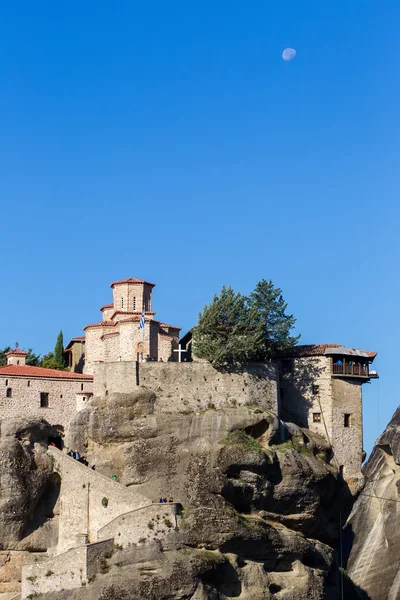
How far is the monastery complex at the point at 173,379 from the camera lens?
77375 mm

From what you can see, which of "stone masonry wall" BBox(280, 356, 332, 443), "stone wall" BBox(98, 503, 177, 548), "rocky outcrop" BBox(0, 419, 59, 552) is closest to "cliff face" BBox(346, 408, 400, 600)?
"stone masonry wall" BBox(280, 356, 332, 443)

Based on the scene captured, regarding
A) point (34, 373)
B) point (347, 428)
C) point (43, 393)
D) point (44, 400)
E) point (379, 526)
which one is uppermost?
point (34, 373)

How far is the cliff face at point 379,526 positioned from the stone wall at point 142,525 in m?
23.6

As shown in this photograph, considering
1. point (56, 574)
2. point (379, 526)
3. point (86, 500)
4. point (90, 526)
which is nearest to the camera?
point (56, 574)

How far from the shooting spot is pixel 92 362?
84.9 metres

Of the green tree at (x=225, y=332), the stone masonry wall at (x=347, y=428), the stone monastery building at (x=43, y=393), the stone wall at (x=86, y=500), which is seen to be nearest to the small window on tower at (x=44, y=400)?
the stone monastery building at (x=43, y=393)

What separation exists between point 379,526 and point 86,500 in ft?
83.0

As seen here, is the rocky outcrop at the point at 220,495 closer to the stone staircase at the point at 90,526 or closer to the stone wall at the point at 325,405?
the stone staircase at the point at 90,526

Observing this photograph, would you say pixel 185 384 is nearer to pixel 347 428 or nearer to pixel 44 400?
pixel 44 400

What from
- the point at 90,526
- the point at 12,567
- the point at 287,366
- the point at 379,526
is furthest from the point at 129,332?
the point at 379,526

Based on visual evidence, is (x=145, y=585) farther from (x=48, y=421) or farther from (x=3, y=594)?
(x=48, y=421)

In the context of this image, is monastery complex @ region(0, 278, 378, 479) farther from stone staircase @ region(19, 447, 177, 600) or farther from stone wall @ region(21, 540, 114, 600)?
stone wall @ region(21, 540, 114, 600)

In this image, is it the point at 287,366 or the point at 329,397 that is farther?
the point at 287,366

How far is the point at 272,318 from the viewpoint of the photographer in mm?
82500
